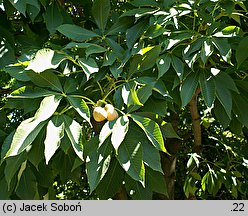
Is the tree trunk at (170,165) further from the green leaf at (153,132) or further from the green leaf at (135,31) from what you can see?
the green leaf at (153,132)

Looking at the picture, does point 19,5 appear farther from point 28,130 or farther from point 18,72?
point 28,130

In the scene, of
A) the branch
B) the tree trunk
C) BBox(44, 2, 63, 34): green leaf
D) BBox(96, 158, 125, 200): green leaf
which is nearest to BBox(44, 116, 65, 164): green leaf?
BBox(96, 158, 125, 200): green leaf

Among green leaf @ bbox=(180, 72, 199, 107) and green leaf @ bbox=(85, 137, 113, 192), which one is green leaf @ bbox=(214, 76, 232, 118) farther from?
green leaf @ bbox=(85, 137, 113, 192)

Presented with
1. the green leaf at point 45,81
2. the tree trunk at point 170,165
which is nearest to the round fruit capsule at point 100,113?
the green leaf at point 45,81

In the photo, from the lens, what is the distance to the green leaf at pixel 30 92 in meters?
1.01

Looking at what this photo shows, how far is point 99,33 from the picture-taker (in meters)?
1.27

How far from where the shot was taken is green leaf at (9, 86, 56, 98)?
1.01m

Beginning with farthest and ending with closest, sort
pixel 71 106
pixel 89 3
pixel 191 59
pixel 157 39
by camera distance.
→ 1. pixel 89 3
2. pixel 157 39
3. pixel 191 59
4. pixel 71 106

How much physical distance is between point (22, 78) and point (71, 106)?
148mm

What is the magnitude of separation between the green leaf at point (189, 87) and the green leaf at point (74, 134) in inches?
10.9

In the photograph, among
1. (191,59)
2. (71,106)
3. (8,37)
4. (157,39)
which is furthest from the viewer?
(8,37)
